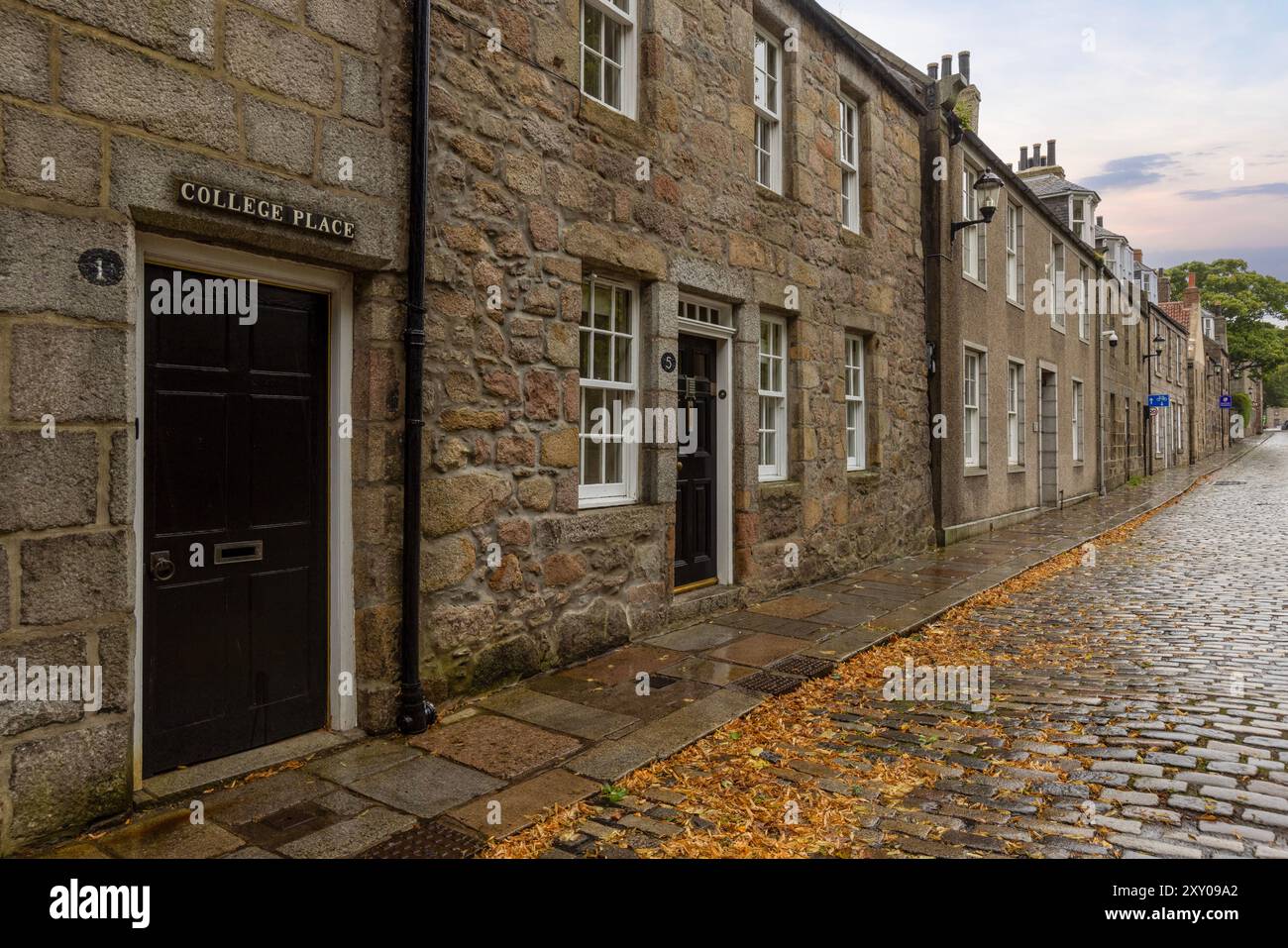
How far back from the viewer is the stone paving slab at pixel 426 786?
385 centimetres

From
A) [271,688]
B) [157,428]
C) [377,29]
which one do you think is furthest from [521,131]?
[271,688]

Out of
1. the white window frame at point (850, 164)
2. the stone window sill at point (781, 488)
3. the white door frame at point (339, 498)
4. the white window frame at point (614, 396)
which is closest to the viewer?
the white door frame at point (339, 498)

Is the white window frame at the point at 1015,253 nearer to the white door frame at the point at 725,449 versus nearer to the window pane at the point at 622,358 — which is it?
the white door frame at the point at 725,449

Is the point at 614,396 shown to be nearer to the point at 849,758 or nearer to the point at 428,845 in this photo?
the point at 849,758

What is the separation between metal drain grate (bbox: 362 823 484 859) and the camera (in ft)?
11.1

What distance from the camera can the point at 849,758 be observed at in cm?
449

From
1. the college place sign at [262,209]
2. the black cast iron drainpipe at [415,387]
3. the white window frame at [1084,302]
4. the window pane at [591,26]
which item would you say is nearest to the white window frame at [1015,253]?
the white window frame at [1084,302]

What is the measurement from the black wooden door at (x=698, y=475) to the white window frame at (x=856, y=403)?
125 inches

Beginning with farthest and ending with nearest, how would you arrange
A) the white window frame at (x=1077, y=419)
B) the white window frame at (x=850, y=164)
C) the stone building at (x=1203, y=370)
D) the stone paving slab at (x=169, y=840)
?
1. the stone building at (x=1203, y=370)
2. the white window frame at (x=1077, y=419)
3. the white window frame at (x=850, y=164)
4. the stone paving slab at (x=169, y=840)

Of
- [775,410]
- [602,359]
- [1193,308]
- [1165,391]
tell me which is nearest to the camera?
[602,359]

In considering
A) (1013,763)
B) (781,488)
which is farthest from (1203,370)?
(1013,763)

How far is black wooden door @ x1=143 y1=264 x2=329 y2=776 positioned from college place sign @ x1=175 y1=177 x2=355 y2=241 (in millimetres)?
423

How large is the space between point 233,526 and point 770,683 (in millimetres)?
3606
